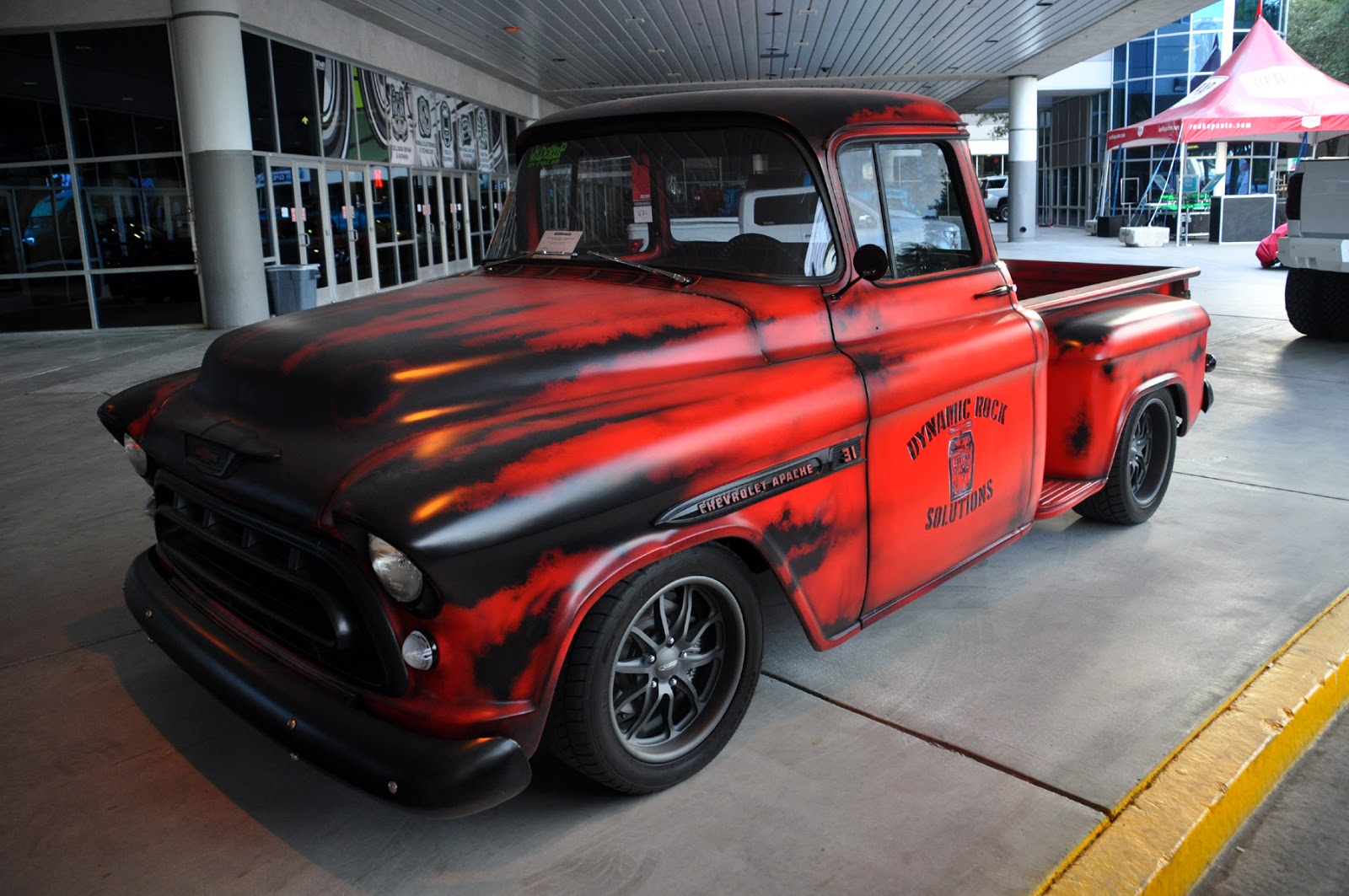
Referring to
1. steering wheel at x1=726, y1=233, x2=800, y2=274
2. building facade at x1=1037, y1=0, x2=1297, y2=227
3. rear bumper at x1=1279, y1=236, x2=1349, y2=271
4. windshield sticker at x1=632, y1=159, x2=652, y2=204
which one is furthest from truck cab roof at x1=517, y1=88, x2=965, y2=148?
building facade at x1=1037, y1=0, x2=1297, y2=227

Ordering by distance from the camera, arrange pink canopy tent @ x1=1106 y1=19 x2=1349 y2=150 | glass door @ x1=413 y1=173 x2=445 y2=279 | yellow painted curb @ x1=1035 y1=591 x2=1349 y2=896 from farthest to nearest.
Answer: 1. glass door @ x1=413 y1=173 x2=445 y2=279
2. pink canopy tent @ x1=1106 y1=19 x2=1349 y2=150
3. yellow painted curb @ x1=1035 y1=591 x2=1349 y2=896

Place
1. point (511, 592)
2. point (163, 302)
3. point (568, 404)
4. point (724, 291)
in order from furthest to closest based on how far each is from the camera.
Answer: point (163, 302) → point (724, 291) → point (568, 404) → point (511, 592)

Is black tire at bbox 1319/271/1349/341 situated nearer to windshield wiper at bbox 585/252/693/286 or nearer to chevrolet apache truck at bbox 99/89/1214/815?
chevrolet apache truck at bbox 99/89/1214/815

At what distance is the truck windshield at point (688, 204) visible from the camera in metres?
3.33

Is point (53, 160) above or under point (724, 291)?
above

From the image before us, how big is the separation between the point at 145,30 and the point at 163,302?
12.2 feet

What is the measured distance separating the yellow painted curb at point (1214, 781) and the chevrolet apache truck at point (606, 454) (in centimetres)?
95

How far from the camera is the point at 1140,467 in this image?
5.10m

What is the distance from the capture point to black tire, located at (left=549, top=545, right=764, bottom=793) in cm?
258

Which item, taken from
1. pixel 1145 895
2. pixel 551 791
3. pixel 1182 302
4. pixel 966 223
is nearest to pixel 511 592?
pixel 551 791

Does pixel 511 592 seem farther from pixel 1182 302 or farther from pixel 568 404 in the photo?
pixel 1182 302

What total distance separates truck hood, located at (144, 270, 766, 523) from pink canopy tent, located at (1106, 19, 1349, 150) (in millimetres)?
21564

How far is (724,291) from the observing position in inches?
129

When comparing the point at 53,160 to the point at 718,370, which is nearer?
the point at 718,370
